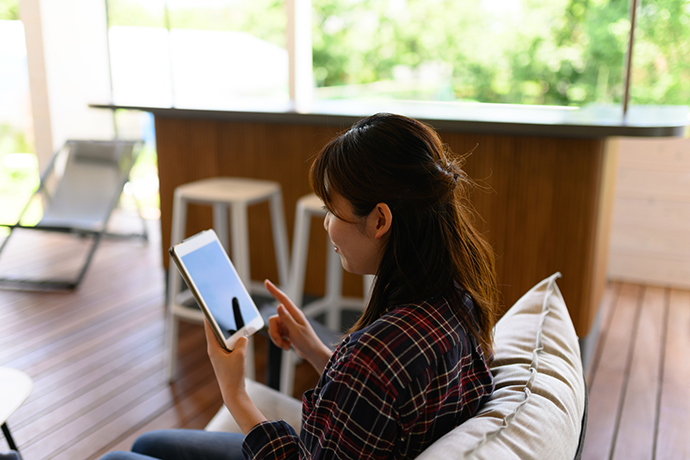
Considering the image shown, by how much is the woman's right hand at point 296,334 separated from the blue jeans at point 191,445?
0.75 feet

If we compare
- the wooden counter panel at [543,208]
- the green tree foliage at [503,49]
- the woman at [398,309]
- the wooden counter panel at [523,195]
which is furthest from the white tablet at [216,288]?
the green tree foliage at [503,49]

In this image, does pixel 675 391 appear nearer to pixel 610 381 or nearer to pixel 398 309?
pixel 610 381

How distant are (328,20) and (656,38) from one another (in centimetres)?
567

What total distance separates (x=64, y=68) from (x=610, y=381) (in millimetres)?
4860

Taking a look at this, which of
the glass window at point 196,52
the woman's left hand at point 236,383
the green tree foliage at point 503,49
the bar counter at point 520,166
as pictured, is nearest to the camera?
the woman's left hand at point 236,383

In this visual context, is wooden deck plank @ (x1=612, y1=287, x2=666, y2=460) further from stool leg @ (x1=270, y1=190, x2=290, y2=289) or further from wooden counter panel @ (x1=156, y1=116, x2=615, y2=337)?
stool leg @ (x1=270, y1=190, x2=290, y2=289)

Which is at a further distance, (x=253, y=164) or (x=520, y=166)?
(x=253, y=164)

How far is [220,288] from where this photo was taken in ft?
4.44

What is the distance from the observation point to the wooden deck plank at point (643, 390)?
84.0 inches

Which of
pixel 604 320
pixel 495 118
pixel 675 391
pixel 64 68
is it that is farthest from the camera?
pixel 64 68

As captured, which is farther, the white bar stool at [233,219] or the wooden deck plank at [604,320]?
the wooden deck plank at [604,320]

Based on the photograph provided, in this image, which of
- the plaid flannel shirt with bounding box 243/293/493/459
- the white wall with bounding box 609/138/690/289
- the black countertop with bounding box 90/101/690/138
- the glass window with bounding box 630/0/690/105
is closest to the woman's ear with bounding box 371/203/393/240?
the plaid flannel shirt with bounding box 243/293/493/459

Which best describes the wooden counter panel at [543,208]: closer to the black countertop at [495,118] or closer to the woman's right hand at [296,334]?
the black countertop at [495,118]

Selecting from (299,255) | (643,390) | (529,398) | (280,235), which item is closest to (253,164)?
(280,235)
